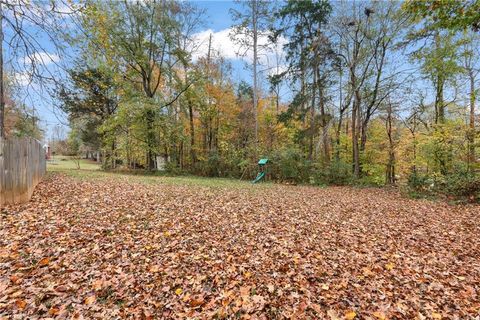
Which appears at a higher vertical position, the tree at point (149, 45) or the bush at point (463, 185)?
the tree at point (149, 45)

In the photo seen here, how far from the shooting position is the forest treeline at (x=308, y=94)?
10859 mm

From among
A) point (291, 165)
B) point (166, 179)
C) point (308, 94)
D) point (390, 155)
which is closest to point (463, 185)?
point (390, 155)

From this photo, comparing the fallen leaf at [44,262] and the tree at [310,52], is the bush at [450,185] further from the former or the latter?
the fallen leaf at [44,262]

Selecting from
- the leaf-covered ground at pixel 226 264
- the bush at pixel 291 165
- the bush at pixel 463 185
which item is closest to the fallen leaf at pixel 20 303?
the leaf-covered ground at pixel 226 264

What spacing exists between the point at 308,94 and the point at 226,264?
13.6 metres

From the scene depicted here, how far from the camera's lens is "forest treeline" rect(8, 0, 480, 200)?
10859 millimetres

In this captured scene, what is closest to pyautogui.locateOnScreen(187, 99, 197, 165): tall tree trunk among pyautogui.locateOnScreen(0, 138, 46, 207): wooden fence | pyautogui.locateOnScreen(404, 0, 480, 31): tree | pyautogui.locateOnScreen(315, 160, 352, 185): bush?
pyautogui.locateOnScreen(315, 160, 352, 185): bush

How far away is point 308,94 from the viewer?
1488cm

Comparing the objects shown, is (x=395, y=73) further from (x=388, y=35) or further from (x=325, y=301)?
(x=325, y=301)

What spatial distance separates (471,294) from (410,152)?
1297 centimetres

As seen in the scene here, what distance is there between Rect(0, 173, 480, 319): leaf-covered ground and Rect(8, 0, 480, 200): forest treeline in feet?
21.4

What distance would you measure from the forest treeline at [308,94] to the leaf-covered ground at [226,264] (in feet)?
21.4

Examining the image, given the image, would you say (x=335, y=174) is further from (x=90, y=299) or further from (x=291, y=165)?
(x=90, y=299)

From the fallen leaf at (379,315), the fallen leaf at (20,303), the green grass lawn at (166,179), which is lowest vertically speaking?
the fallen leaf at (379,315)
